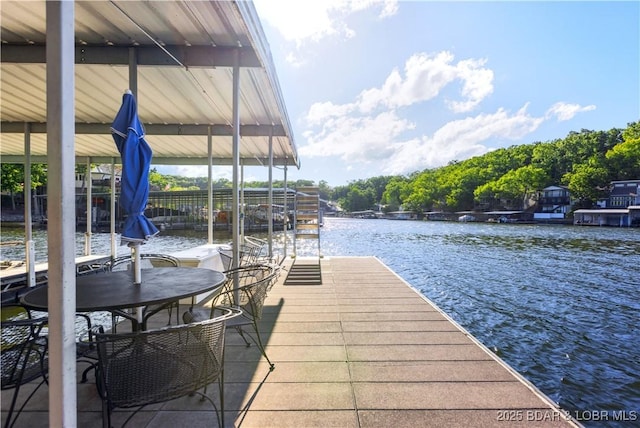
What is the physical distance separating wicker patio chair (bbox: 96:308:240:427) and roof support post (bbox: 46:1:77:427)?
20 cm

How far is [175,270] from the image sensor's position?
2730 mm

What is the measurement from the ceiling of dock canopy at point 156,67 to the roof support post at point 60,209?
114 centimetres

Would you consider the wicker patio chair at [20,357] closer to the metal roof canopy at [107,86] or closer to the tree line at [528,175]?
the metal roof canopy at [107,86]

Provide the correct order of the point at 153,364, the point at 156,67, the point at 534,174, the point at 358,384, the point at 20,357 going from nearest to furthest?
the point at 153,364 → the point at 20,357 → the point at 358,384 → the point at 156,67 → the point at 534,174

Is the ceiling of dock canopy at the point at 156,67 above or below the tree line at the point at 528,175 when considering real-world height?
below

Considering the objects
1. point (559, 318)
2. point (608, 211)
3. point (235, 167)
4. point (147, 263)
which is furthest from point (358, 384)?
point (608, 211)

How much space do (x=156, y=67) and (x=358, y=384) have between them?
3.26 meters

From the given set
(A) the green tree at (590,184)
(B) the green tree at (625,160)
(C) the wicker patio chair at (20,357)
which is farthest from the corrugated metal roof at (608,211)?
(C) the wicker patio chair at (20,357)

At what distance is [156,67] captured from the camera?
3.25 meters

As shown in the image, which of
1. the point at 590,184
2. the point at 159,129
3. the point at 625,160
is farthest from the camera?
the point at 590,184

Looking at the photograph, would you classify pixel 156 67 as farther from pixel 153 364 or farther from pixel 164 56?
pixel 153 364

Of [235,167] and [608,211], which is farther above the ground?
[235,167]

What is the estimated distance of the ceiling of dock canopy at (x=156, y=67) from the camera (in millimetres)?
2564

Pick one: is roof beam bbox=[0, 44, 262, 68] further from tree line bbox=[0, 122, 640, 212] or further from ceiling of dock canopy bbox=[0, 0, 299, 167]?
tree line bbox=[0, 122, 640, 212]
